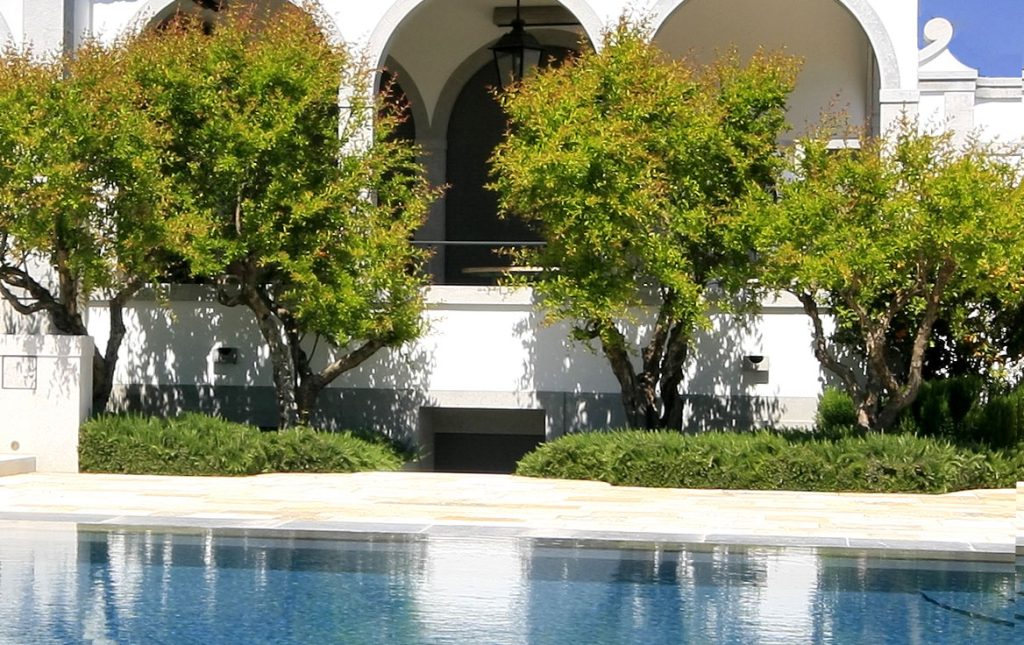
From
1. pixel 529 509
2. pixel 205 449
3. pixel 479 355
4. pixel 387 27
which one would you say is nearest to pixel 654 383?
pixel 479 355

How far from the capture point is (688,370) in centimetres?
1747

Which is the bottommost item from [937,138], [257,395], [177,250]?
[257,395]

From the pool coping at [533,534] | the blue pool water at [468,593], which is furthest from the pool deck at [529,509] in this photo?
the blue pool water at [468,593]

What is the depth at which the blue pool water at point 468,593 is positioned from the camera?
7.60 meters

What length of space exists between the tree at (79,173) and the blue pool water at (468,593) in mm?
5220

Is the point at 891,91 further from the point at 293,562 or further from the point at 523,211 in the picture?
the point at 293,562

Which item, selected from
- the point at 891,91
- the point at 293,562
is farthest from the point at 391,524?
the point at 891,91

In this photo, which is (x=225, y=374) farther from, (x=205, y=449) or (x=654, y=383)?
(x=654, y=383)

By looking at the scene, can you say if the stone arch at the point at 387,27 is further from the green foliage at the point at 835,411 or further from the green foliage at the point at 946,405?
the green foliage at the point at 946,405

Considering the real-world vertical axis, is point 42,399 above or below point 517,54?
below

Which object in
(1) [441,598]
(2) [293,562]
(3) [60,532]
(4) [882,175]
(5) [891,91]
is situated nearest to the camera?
(1) [441,598]

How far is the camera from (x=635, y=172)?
1523 centimetres

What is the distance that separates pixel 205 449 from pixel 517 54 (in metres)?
5.97

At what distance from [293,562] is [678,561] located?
8.91 ft
